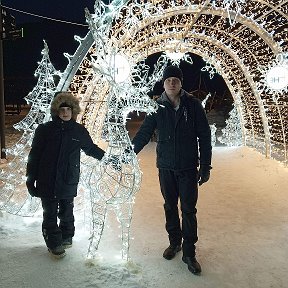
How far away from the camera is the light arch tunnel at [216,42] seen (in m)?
7.30

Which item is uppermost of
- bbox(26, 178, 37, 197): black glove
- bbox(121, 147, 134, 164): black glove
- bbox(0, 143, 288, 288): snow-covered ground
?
bbox(121, 147, 134, 164): black glove

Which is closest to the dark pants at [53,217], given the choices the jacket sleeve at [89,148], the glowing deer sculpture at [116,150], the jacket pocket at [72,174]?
the jacket pocket at [72,174]

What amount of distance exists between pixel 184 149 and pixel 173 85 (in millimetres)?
660

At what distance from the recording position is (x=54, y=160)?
3.71 m

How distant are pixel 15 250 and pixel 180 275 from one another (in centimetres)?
181

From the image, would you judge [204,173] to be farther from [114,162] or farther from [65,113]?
[65,113]

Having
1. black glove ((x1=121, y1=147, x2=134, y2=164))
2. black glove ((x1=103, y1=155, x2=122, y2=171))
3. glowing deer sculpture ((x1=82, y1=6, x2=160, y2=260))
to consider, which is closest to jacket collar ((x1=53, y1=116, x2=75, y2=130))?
glowing deer sculpture ((x1=82, y1=6, x2=160, y2=260))

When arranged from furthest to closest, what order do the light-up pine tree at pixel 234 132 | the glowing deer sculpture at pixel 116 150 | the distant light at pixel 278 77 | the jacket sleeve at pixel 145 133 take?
the light-up pine tree at pixel 234 132
the distant light at pixel 278 77
the jacket sleeve at pixel 145 133
the glowing deer sculpture at pixel 116 150

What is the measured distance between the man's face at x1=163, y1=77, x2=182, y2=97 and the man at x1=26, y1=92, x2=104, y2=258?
39.3 inches

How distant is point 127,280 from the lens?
11.0ft

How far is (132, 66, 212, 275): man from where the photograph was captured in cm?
363

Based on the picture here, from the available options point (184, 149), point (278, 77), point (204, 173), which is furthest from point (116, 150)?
point (278, 77)

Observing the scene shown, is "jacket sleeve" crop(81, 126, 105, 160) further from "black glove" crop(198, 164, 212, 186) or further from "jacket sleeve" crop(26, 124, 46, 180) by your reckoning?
"black glove" crop(198, 164, 212, 186)

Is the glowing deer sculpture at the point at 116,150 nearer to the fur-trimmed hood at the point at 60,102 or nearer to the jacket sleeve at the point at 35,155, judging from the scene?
the fur-trimmed hood at the point at 60,102
